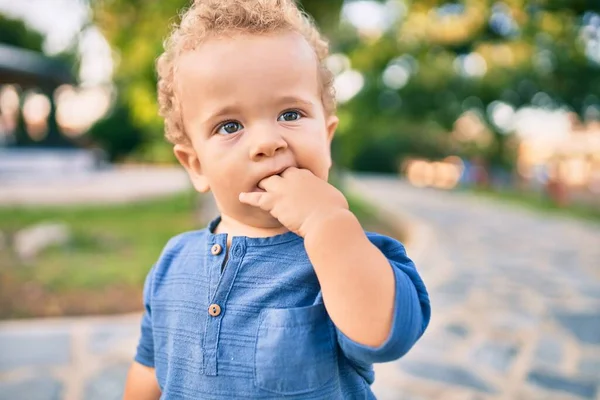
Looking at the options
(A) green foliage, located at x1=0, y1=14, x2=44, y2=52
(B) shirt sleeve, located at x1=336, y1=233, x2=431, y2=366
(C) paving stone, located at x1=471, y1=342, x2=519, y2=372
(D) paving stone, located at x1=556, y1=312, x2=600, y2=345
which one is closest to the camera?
(B) shirt sleeve, located at x1=336, y1=233, x2=431, y2=366

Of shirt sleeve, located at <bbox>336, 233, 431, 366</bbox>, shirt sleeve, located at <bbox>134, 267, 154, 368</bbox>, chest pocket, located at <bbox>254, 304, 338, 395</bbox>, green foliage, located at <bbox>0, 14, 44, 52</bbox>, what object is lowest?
shirt sleeve, located at <bbox>134, 267, 154, 368</bbox>

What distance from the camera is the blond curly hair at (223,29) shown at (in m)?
0.92

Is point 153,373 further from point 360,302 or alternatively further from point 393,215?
point 393,215

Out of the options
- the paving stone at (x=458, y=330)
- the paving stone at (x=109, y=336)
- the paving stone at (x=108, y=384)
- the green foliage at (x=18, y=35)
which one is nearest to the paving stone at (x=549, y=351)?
the paving stone at (x=458, y=330)

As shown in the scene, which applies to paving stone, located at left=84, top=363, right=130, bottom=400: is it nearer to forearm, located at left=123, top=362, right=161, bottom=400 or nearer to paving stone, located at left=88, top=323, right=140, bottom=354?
paving stone, located at left=88, top=323, right=140, bottom=354

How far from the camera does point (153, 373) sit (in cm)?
119

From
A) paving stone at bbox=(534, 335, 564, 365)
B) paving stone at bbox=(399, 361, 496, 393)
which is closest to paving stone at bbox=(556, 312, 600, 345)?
paving stone at bbox=(534, 335, 564, 365)

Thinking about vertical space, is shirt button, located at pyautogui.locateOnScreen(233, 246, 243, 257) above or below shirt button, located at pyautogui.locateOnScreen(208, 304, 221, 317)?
above

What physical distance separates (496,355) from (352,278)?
2646 millimetres

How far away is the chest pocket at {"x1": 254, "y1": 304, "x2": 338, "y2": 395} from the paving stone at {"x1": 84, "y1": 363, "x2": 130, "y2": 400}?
6.00 ft

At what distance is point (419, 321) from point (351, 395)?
0.97ft

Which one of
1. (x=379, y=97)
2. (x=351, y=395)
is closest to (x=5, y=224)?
(x=351, y=395)

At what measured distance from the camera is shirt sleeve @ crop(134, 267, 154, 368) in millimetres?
1165

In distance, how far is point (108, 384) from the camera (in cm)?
255
